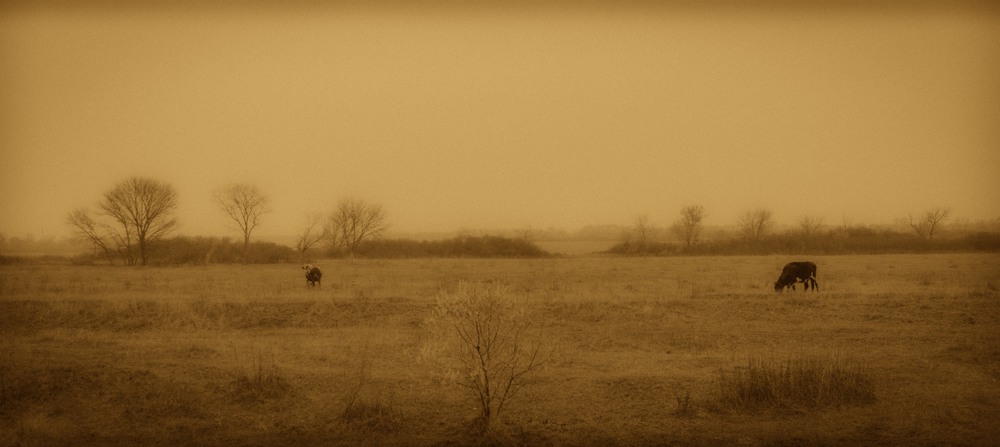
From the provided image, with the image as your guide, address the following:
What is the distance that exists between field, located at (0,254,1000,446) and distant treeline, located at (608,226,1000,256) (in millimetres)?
37298

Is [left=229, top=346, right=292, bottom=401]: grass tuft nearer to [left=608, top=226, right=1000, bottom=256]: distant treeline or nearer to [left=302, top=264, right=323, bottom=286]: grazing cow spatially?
[left=302, top=264, right=323, bottom=286]: grazing cow

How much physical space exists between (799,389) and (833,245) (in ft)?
186

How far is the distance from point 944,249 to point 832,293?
4586 cm

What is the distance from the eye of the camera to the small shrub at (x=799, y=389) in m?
9.57

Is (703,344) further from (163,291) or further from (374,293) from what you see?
(163,291)

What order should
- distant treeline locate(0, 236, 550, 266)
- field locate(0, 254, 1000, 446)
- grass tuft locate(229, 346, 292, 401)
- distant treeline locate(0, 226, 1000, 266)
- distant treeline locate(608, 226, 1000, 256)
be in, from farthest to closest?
distant treeline locate(608, 226, 1000, 256) → distant treeline locate(0, 226, 1000, 266) → distant treeline locate(0, 236, 550, 266) → grass tuft locate(229, 346, 292, 401) → field locate(0, 254, 1000, 446)

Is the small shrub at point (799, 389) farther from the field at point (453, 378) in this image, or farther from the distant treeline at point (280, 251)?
the distant treeline at point (280, 251)

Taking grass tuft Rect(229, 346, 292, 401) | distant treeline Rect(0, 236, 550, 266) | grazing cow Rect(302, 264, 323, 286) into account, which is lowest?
grass tuft Rect(229, 346, 292, 401)

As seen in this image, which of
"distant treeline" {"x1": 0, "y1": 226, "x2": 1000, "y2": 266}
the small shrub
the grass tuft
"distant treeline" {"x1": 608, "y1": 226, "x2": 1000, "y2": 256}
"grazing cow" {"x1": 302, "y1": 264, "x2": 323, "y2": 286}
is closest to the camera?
the small shrub

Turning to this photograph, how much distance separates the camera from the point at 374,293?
70.1ft

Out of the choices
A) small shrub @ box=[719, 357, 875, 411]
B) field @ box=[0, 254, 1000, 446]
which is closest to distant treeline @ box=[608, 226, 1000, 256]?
field @ box=[0, 254, 1000, 446]

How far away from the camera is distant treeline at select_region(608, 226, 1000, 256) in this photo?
53656 millimetres

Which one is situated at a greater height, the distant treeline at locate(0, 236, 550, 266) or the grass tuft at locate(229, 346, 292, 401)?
the distant treeline at locate(0, 236, 550, 266)

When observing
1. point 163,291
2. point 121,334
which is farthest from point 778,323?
point 163,291
